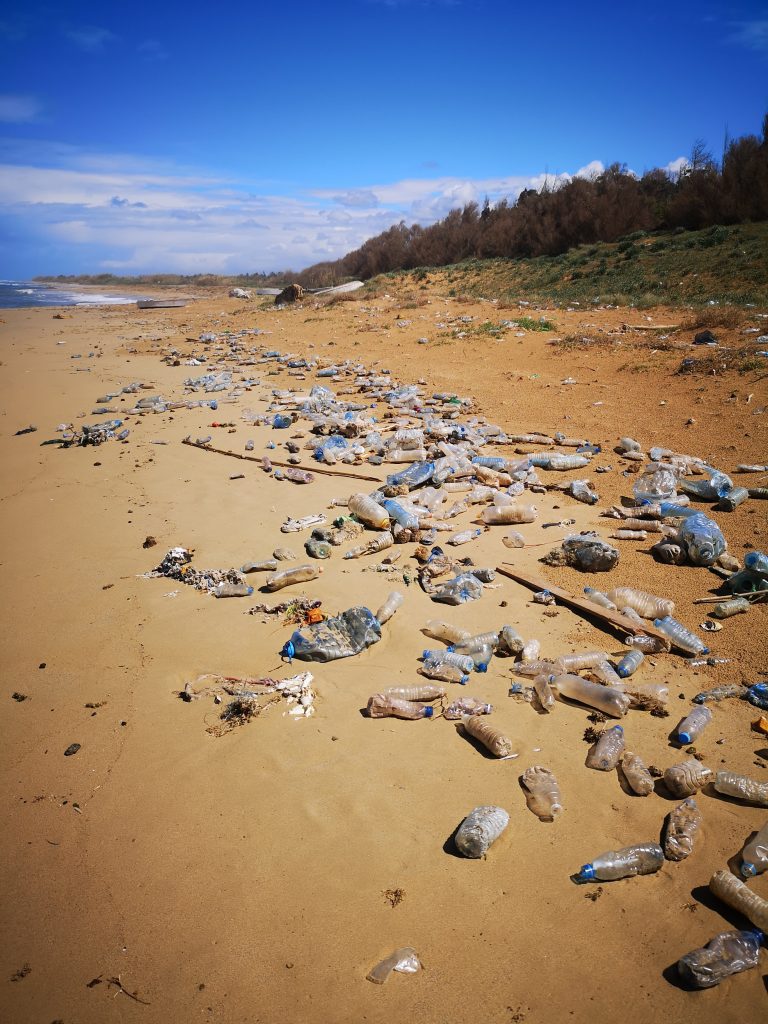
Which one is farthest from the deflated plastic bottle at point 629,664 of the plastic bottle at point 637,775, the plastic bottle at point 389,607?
the plastic bottle at point 389,607

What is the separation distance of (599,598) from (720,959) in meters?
2.01

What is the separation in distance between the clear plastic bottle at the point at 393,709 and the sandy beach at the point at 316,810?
4cm

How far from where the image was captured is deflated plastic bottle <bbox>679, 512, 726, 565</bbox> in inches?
147

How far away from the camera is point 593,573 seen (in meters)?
3.82

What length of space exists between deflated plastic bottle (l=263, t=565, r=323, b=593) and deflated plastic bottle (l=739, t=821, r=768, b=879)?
279cm

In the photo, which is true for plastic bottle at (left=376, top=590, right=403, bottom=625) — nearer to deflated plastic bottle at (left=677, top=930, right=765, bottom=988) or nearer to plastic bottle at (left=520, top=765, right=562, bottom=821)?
plastic bottle at (left=520, top=765, right=562, bottom=821)

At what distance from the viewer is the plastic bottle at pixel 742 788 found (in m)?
2.16

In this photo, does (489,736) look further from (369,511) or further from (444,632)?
(369,511)

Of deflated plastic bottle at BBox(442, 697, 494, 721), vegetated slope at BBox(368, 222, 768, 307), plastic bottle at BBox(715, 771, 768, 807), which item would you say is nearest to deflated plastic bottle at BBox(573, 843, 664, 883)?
plastic bottle at BBox(715, 771, 768, 807)

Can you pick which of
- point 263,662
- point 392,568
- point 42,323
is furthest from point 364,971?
point 42,323

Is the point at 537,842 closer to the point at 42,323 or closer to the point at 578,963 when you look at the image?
the point at 578,963

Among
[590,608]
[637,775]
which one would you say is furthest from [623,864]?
[590,608]

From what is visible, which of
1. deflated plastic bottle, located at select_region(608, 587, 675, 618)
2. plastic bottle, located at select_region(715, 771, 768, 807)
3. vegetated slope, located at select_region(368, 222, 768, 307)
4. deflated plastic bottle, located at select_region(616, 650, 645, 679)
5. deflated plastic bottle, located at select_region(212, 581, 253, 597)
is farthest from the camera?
vegetated slope, located at select_region(368, 222, 768, 307)

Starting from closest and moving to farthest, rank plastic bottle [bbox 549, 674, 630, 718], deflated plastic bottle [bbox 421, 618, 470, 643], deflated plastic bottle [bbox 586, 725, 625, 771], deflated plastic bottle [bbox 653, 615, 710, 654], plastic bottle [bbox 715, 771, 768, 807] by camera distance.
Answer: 1. plastic bottle [bbox 715, 771, 768, 807]
2. deflated plastic bottle [bbox 586, 725, 625, 771]
3. plastic bottle [bbox 549, 674, 630, 718]
4. deflated plastic bottle [bbox 653, 615, 710, 654]
5. deflated plastic bottle [bbox 421, 618, 470, 643]
